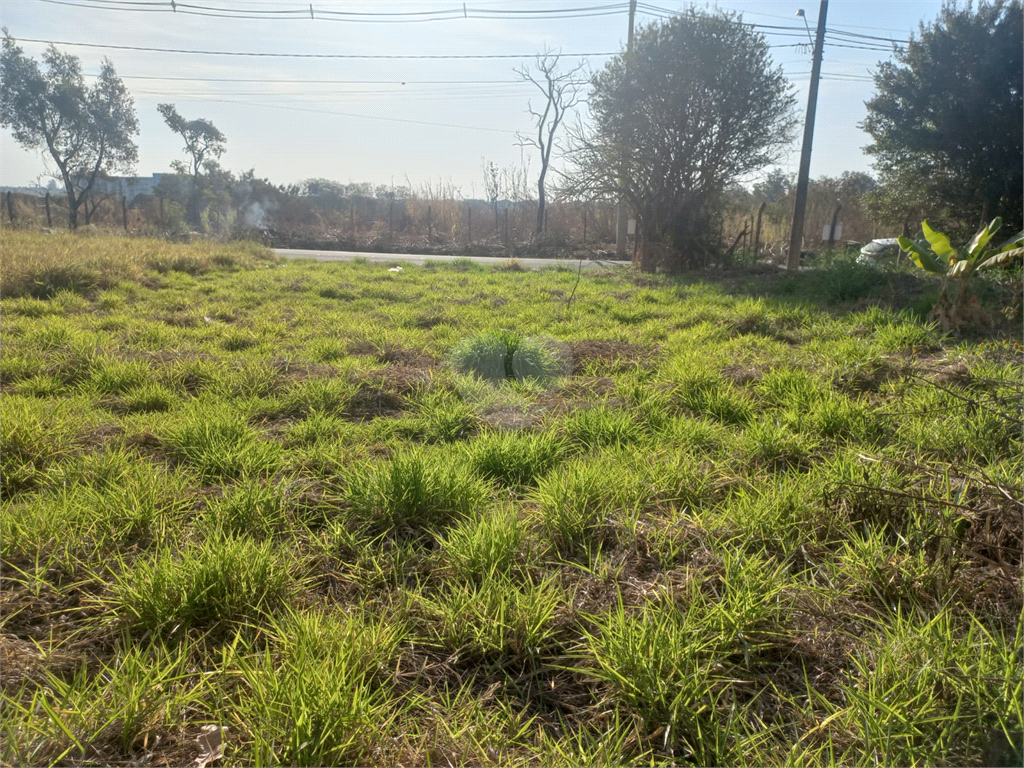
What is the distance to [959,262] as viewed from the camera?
5898 mm

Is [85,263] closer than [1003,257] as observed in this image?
No

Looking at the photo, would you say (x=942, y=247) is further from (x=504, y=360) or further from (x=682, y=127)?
(x=682, y=127)

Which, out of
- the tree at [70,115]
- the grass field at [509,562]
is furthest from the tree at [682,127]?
the tree at [70,115]

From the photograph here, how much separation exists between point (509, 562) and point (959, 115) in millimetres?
18626

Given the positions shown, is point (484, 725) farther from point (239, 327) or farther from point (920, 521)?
point (239, 327)

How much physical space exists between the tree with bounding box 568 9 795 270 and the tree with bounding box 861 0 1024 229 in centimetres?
457

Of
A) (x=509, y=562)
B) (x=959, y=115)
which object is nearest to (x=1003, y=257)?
(x=509, y=562)

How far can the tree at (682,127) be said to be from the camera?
1371cm

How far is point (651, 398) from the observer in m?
4.29

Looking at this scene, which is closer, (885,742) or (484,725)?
(885,742)

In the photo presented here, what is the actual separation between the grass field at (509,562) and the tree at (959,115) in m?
13.9

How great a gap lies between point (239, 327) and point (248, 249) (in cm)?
957

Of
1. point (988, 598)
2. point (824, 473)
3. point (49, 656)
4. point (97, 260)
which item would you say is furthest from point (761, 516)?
point (97, 260)

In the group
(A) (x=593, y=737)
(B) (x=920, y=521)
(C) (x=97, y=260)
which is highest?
(C) (x=97, y=260)
